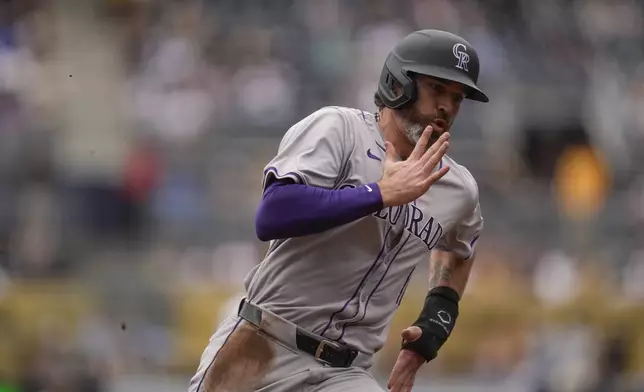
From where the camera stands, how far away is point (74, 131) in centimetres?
1350

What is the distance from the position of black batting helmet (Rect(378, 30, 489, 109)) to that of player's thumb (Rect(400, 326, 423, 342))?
87 cm

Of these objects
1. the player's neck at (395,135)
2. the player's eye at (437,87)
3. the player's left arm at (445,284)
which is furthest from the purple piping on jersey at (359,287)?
the player's eye at (437,87)

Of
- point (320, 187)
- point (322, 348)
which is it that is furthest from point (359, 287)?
point (320, 187)

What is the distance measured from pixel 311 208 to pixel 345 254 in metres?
0.41

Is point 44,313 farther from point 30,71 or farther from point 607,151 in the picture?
point 607,151

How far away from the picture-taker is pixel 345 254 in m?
4.66

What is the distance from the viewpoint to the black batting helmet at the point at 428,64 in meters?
4.64

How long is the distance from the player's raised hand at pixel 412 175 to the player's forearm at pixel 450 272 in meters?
0.97

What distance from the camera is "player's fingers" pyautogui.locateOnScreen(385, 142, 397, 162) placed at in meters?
4.50

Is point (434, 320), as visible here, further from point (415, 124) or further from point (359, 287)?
point (415, 124)

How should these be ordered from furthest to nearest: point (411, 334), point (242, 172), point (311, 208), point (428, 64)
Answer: point (242, 172) → point (411, 334) → point (428, 64) → point (311, 208)

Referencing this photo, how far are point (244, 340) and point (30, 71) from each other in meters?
9.54

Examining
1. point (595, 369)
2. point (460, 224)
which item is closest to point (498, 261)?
point (595, 369)

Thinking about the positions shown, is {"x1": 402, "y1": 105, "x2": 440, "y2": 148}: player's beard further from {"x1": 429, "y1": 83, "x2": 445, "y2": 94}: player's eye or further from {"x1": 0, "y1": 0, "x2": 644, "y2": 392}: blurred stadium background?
{"x1": 0, "y1": 0, "x2": 644, "y2": 392}: blurred stadium background
